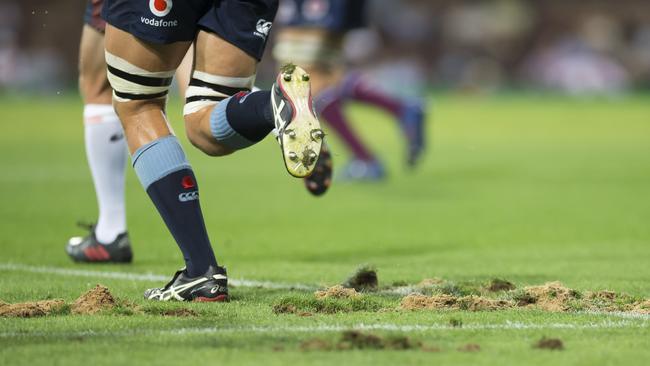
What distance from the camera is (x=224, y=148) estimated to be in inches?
207

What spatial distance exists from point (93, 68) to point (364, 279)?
2.08 m

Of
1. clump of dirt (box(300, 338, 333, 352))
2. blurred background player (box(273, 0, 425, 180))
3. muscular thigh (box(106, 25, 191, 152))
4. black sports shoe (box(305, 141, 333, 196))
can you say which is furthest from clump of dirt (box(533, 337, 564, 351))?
blurred background player (box(273, 0, 425, 180))

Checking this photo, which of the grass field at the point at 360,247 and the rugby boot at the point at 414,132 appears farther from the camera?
the rugby boot at the point at 414,132

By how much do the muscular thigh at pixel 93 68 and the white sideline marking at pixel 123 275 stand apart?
1.00 meters

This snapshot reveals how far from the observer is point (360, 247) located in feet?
25.2

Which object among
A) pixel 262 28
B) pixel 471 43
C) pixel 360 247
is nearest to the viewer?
pixel 262 28

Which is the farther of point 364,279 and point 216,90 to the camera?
point 364,279

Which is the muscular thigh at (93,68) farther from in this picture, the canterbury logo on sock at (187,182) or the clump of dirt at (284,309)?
the clump of dirt at (284,309)

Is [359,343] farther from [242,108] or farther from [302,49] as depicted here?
[302,49]

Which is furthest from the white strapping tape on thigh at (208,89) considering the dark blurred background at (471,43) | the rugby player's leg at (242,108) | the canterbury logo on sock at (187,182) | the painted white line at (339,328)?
the dark blurred background at (471,43)

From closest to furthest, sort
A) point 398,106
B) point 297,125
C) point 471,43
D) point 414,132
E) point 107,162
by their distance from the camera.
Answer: point 297,125
point 107,162
point 414,132
point 398,106
point 471,43

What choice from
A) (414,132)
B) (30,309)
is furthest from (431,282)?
(414,132)

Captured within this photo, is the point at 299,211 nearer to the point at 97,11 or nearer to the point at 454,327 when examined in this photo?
the point at 97,11

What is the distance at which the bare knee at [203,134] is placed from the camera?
523cm
